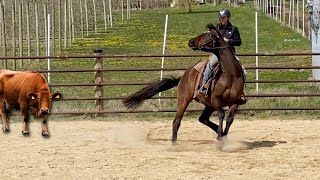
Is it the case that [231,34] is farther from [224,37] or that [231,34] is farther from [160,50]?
[160,50]

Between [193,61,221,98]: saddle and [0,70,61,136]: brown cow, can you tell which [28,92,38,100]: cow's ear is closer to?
[0,70,61,136]: brown cow

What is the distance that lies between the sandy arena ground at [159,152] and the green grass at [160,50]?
228 cm

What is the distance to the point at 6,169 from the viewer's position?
313 inches

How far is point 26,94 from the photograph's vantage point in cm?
880

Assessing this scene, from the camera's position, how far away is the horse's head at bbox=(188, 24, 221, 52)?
933cm

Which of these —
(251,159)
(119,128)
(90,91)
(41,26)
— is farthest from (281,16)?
(251,159)

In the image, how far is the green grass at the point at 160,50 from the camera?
14.8m

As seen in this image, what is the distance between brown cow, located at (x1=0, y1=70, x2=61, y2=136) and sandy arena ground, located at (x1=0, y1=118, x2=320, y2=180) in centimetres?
62

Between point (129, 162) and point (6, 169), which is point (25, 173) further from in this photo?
point (129, 162)

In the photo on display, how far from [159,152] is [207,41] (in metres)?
1.69

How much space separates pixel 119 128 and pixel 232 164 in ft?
14.1

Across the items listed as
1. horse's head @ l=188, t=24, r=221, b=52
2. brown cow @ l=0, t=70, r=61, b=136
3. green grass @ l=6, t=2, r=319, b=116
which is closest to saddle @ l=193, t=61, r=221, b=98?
horse's head @ l=188, t=24, r=221, b=52

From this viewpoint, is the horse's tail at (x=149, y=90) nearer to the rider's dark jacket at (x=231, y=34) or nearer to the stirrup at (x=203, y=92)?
the stirrup at (x=203, y=92)

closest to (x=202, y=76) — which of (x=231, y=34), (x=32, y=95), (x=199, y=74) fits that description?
(x=199, y=74)
